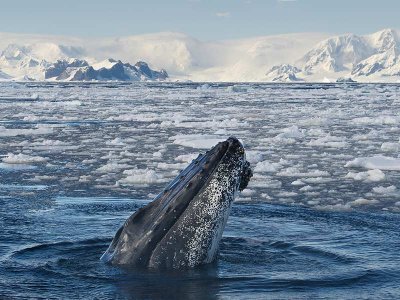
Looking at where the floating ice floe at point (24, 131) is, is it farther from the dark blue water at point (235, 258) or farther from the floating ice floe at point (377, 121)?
the dark blue water at point (235, 258)

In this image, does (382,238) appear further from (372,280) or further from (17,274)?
(17,274)

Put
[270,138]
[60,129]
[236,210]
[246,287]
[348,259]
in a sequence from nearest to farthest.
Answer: [246,287] → [348,259] → [236,210] → [270,138] → [60,129]

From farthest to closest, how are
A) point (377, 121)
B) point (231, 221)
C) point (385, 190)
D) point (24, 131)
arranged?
point (377, 121), point (24, 131), point (385, 190), point (231, 221)

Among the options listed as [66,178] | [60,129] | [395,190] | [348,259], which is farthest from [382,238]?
[60,129]

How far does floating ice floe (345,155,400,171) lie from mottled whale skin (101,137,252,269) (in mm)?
9473

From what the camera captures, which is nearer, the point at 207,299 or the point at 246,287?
the point at 207,299

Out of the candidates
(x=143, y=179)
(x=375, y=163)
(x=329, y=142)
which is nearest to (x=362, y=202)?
(x=143, y=179)

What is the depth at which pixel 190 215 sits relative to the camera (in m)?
6.18

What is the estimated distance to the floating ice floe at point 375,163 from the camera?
50.2 ft

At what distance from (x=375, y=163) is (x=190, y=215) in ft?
33.8

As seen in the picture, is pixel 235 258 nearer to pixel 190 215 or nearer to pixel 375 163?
pixel 190 215

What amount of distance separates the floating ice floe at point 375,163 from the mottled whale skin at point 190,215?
9.47 m

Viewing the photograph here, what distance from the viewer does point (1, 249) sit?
25.7 ft

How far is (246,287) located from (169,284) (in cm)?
68
